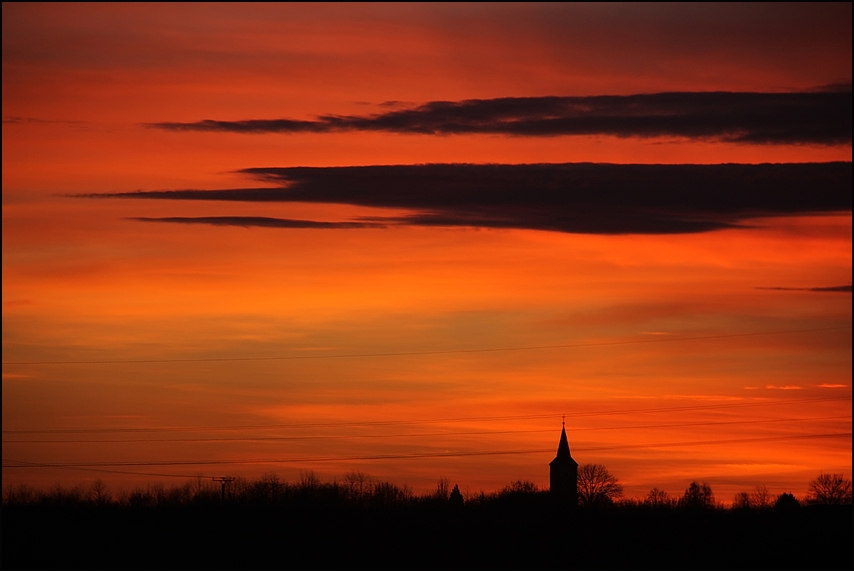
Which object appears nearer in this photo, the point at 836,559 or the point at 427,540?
the point at 836,559

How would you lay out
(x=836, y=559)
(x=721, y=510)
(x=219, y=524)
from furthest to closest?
(x=721, y=510)
(x=219, y=524)
(x=836, y=559)

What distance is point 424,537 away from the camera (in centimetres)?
7056

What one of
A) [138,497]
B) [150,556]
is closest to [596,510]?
[150,556]

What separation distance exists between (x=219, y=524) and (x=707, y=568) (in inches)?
1186

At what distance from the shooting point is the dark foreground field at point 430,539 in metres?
64.6

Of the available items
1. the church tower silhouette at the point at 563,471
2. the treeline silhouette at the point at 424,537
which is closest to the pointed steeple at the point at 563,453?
the church tower silhouette at the point at 563,471

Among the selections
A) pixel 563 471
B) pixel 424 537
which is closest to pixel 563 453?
pixel 563 471

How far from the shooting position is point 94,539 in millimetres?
70750

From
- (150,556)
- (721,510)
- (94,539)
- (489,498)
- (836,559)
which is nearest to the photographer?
(836,559)

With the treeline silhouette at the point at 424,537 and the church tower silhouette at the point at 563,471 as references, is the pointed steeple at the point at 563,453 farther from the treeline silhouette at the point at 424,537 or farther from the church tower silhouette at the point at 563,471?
the treeline silhouette at the point at 424,537

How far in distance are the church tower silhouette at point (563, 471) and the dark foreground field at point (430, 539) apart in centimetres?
8643

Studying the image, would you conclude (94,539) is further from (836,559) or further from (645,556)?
(836,559)

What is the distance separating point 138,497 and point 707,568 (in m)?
54.0

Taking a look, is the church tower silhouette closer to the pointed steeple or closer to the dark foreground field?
the pointed steeple
